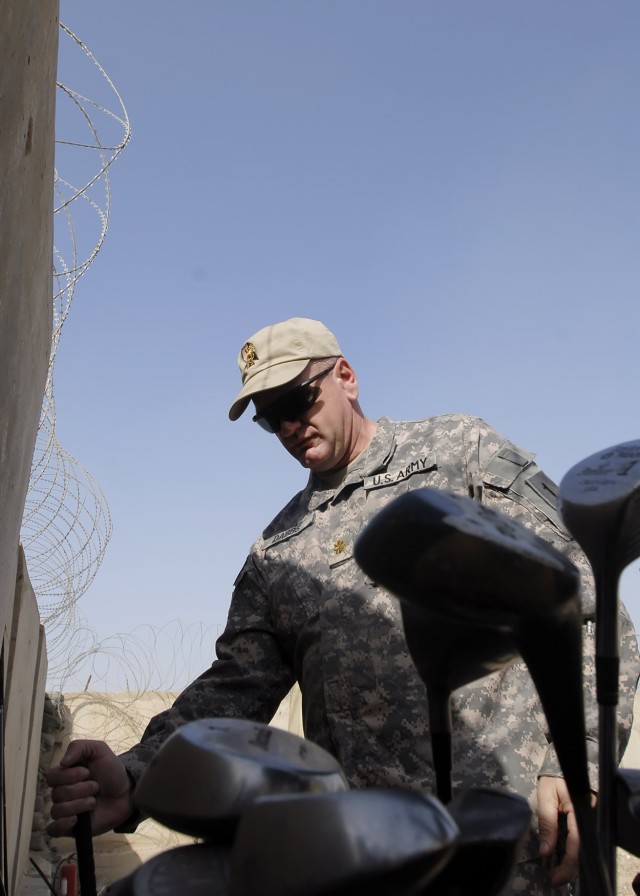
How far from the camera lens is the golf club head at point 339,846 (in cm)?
60

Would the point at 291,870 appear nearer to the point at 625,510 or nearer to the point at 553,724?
the point at 553,724

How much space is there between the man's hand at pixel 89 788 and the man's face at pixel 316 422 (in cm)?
136

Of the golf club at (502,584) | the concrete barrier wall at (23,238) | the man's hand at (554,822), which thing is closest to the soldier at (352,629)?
the man's hand at (554,822)

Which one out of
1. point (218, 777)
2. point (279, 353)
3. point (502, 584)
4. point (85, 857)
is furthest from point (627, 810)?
point (279, 353)

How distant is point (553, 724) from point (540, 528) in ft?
5.79

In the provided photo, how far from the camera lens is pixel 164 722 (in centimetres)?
257

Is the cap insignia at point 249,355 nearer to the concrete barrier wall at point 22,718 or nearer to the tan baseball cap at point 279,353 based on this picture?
the tan baseball cap at point 279,353

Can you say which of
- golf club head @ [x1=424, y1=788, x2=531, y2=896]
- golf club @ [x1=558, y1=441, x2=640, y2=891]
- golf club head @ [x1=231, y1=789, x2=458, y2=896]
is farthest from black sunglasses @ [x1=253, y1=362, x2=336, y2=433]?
golf club head @ [x1=231, y1=789, x2=458, y2=896]

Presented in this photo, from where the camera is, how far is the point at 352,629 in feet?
9.11

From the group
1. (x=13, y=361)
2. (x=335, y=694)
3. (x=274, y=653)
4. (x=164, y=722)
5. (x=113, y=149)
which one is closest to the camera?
(x=13, y=361)

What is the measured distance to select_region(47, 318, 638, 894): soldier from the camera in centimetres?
243

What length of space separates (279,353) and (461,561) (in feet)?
7.89

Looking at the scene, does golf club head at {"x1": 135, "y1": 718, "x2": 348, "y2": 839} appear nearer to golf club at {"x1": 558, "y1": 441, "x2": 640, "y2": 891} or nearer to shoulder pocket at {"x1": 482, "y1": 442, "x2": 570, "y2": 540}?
golf club at {"x1": 558, "y1": 441, "x2": 640, "y2": 891}

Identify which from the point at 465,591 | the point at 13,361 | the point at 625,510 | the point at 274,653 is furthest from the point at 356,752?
the point at 465,591
